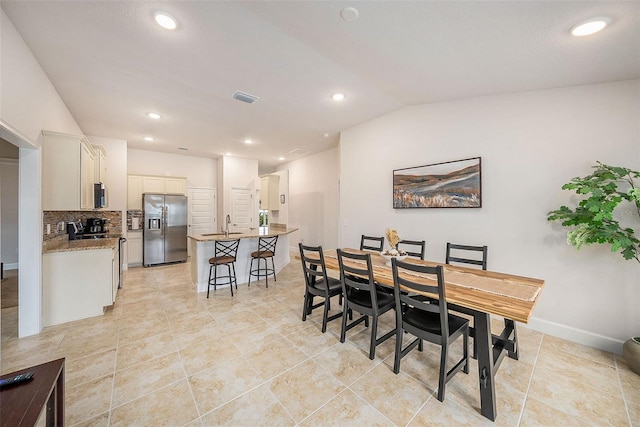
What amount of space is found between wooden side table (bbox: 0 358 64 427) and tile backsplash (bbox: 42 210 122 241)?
2.70 metres

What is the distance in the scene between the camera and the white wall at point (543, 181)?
2391mm

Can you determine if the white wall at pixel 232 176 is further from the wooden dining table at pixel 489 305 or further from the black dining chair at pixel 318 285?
the wooden dining table at pixel 489 305

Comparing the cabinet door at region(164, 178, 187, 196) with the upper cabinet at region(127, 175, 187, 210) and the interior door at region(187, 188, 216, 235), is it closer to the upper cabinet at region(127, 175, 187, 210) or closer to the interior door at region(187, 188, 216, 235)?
the upper cabinet at region(127, 175, 187, 210)

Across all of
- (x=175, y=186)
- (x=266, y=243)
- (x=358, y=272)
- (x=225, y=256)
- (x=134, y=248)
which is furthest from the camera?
(x=175, y=186)

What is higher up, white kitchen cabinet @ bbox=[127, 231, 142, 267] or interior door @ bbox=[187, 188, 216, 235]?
interior door @ bbox=[187, 188, 216, 235]

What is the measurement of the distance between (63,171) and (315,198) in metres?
5.02

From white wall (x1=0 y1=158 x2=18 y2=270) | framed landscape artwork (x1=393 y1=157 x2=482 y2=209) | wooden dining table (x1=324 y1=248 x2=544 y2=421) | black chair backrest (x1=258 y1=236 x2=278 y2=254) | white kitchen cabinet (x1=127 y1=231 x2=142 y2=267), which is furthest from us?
white kitchen cabinet (x1=127 y1=231 x2=142 y2=267)

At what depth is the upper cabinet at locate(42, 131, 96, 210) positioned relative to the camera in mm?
2855

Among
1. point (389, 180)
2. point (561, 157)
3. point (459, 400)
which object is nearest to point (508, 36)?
point (561, 157)

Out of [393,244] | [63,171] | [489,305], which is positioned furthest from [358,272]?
[63,171]

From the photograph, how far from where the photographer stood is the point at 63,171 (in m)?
3.03

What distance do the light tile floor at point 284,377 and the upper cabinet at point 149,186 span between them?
10.6 feet

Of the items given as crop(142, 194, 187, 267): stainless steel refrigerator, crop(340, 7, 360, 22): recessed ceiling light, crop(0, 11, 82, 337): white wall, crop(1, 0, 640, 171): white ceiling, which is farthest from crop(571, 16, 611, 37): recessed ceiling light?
crop(142, 194, 187, 267): stainless steel refrigerator

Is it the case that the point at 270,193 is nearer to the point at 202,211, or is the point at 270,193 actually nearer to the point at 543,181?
the point at 202,211
